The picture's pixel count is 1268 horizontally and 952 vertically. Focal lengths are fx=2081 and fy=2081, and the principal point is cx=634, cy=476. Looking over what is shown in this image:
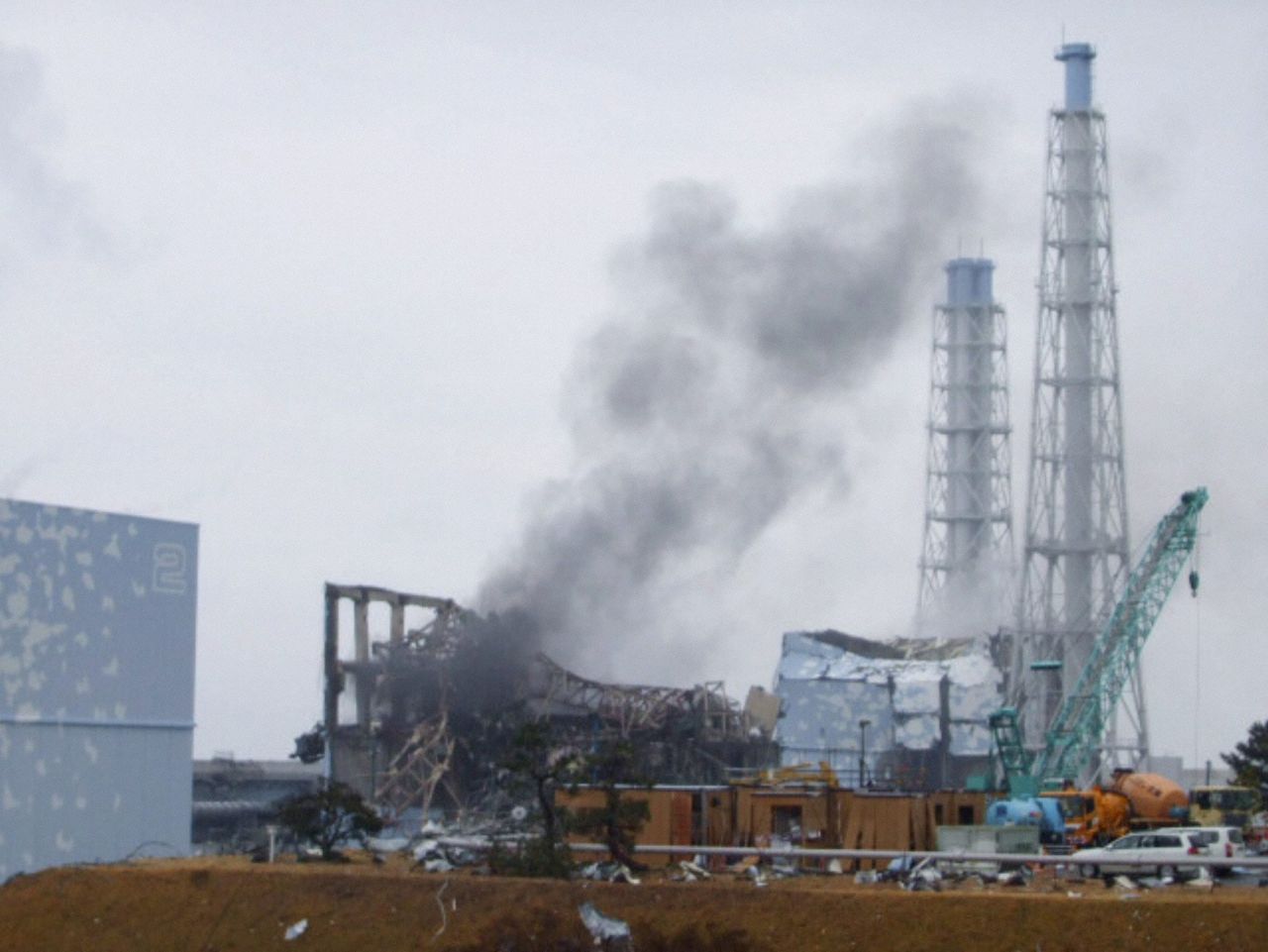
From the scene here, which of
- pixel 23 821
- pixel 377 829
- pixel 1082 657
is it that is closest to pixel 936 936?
pixel 377 829

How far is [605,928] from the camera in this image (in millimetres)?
34906

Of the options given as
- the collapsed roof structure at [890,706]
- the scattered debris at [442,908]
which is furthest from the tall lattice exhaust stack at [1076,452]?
the scattered debris at [442,908]

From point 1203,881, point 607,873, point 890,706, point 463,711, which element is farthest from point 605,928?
point 890,706

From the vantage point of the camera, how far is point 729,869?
4175 centimetres

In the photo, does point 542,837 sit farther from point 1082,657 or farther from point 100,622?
point 1082,657

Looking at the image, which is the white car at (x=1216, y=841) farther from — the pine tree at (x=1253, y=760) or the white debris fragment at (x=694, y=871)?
the pine tree at (x=1253, y=760)

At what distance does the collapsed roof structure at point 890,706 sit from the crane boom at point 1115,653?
4.68 m

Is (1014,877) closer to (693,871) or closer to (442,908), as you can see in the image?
(693,871)

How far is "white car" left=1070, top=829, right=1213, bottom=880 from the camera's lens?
40500 millimetres

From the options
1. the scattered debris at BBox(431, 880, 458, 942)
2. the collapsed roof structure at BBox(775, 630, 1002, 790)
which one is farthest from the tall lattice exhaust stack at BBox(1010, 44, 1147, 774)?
the scattered debris at BBox(431, 880, 458, 942)

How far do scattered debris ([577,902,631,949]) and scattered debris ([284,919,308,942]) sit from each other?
5151mm

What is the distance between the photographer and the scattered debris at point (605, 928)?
34.6 meters

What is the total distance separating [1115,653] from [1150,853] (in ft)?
104

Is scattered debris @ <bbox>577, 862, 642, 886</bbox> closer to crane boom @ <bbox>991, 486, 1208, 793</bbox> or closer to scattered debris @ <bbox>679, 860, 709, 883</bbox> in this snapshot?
scattered debris @ <bbox>679, 860, 709, 883</bbox>
